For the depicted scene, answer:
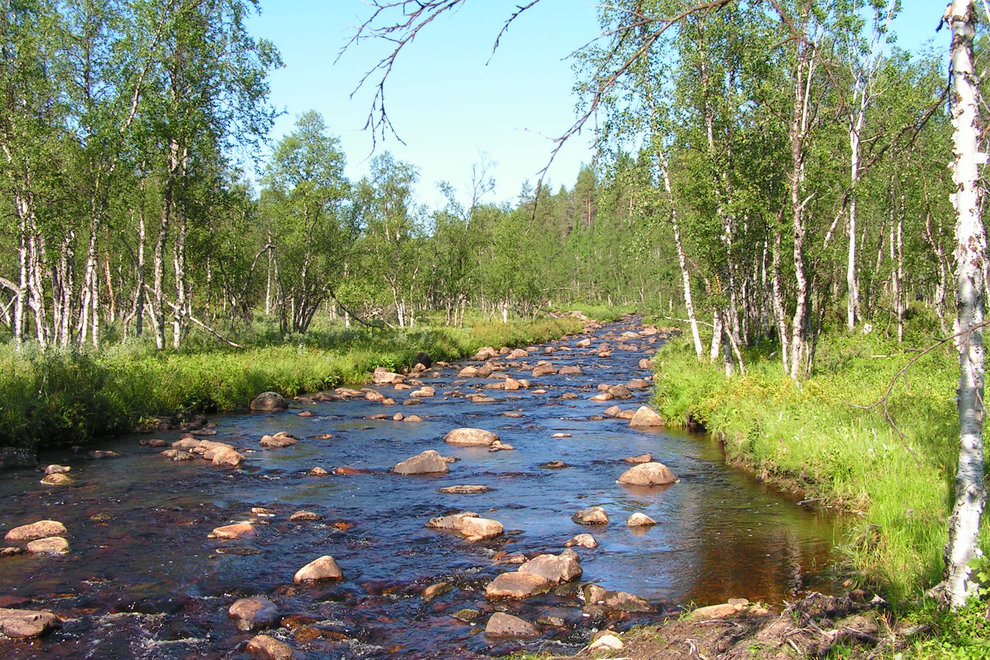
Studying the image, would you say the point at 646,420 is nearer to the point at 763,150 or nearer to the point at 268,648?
the point at 763,150

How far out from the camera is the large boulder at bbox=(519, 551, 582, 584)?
9.12 metres

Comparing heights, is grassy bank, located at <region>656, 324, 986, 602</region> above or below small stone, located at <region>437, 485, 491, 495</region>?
above

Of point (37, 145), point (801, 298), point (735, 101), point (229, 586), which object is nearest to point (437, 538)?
point (229, 586)

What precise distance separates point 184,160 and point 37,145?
661 cm

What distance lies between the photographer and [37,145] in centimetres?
2288

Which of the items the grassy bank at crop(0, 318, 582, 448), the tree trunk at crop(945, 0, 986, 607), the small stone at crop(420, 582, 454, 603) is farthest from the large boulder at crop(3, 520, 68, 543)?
the tree trunk at crop(945, 0, 986, 607)

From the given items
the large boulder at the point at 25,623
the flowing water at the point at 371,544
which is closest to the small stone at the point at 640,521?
the flowing water at the point at 371,544

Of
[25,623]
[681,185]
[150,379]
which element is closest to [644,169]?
[681,185]

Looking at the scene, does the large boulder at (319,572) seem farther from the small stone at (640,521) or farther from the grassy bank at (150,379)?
the grassy bank at (150,379)

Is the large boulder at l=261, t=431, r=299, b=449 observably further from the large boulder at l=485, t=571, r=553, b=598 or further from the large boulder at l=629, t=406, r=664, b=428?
the large boulder at l=485, t=571, r=553, b=598

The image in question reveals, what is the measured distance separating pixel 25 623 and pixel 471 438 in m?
11.3

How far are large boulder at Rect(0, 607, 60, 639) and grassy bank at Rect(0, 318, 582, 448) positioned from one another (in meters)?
9.33

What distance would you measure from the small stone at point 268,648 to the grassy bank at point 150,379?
440 inches

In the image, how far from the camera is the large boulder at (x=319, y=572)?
30.2 ft
